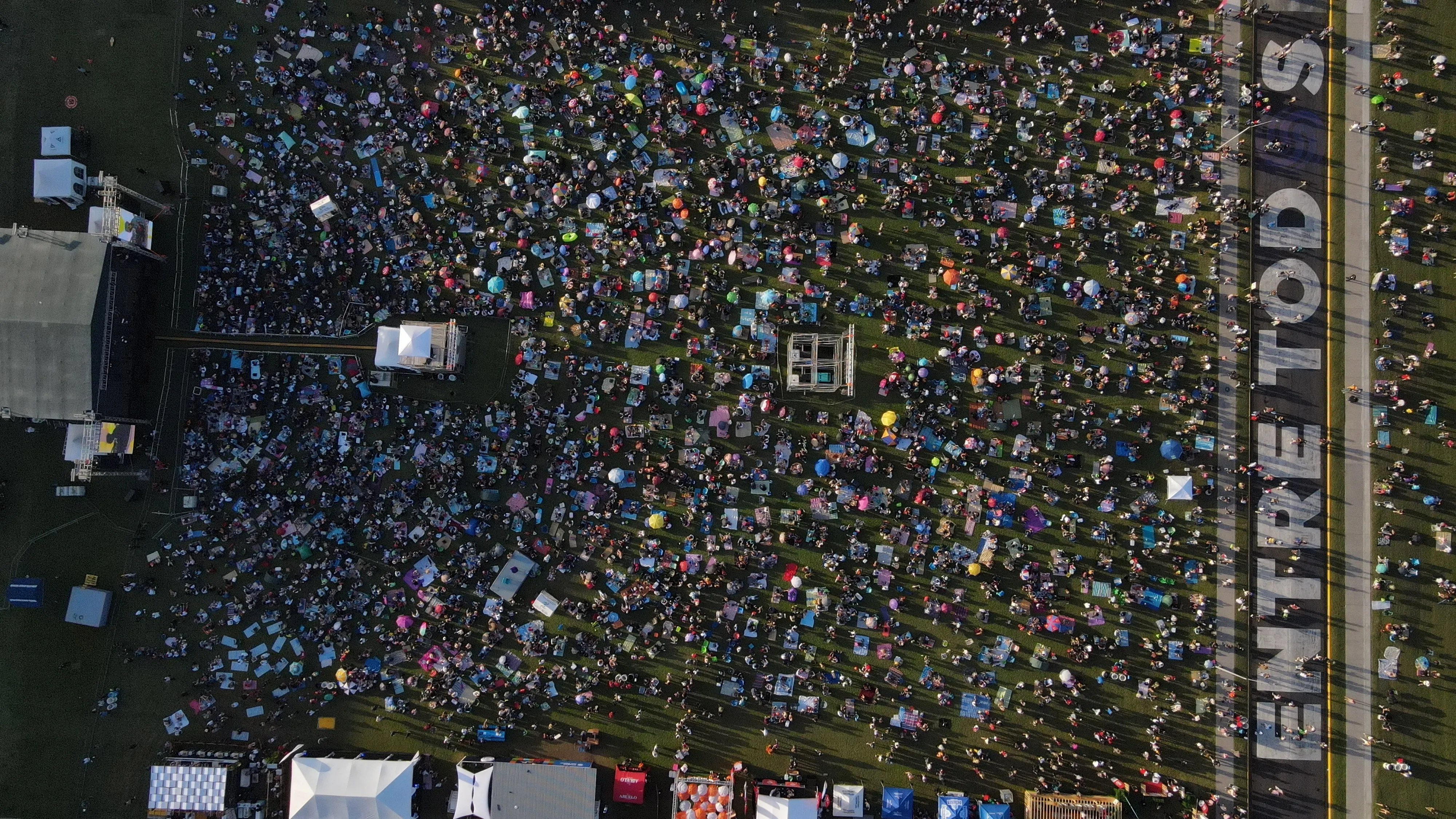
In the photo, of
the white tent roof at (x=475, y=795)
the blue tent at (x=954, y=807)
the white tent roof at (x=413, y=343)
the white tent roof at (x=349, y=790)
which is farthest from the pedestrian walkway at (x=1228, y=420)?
the white tent roof at (x=349, y=790)

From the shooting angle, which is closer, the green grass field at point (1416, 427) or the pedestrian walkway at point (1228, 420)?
the green grass field at point (1416, 427)

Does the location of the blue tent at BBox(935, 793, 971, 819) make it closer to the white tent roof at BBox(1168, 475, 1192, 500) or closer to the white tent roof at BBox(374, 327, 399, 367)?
the white tent roof at BBox(1168, 475, 1192, 500)

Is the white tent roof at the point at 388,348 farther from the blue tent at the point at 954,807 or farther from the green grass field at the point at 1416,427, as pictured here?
the green grass field at the point at 1416,427

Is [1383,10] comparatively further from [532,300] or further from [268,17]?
[268,17]

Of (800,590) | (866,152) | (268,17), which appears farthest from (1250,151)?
(268,17)

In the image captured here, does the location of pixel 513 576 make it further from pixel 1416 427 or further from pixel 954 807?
pixel 1416 427
